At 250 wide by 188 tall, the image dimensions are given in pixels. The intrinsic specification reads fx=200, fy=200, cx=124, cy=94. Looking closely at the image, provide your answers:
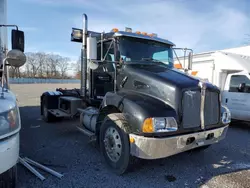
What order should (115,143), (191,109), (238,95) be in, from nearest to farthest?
(191,109)
(115,143)
(238,95)

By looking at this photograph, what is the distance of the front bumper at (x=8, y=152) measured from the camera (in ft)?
6.69

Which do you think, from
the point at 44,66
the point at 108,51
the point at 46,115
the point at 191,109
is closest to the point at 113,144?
the point at 191,109

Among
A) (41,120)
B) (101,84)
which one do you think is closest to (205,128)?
(101,84)

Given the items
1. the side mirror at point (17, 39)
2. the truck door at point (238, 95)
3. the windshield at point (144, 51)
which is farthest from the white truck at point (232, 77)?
the side mirror at point (17, 39)

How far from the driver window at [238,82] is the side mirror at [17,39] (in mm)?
7031

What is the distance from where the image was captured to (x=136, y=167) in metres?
3.62

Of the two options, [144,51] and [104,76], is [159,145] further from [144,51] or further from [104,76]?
[104,76]

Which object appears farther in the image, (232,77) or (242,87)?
(232,77)

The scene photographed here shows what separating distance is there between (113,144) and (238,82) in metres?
5.96

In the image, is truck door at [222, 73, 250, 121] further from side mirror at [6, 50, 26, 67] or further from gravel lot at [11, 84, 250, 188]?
side mirror at [6, 50, 26, 67]

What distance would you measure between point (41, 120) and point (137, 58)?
4.95 meters

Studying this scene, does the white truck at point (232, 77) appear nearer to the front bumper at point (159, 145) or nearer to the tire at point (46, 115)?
the front bumper at point (159, 145)

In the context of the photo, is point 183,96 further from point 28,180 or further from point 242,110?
point 242,110

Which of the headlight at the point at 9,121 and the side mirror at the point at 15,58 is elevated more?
the side mirror at the point at 15,58
